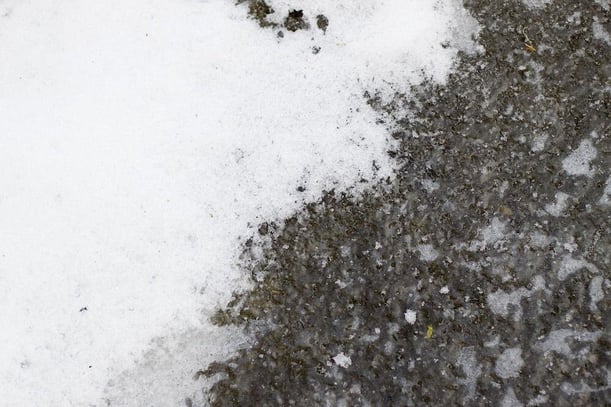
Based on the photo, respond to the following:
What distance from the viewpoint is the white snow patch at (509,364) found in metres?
1.95

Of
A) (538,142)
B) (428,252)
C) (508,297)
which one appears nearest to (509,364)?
(508,297)

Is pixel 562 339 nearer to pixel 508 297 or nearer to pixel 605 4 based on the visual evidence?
pixel 508 297

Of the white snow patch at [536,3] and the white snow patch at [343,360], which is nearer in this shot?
the white snow patch at [343,360]

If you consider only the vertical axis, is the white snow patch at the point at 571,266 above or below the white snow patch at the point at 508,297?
above

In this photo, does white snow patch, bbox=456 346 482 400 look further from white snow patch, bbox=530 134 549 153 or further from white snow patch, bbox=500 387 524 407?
white snow patch, bbox=530 134 549 153

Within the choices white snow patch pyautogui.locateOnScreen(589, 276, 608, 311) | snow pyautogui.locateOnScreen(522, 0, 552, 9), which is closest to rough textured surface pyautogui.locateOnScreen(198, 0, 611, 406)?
white snow patch pyautogui.locateOnScreen(589, 276, 608, 311)

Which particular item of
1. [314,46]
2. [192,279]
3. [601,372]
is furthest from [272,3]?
[601,372]

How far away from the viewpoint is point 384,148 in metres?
2.06

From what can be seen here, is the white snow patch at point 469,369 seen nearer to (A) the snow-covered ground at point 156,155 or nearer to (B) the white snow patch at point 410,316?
(B) the white snow patch at point 410,316

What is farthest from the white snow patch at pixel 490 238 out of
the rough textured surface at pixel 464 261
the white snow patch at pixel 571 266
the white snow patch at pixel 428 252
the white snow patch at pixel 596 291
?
the white snow patch at pixel 596 291

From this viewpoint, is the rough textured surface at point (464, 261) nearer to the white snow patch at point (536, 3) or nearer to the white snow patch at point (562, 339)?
the white snow patch at point (562, 339)

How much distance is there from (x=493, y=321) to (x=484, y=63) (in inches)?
38.5

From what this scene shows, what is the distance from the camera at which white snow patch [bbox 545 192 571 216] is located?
6.61ft

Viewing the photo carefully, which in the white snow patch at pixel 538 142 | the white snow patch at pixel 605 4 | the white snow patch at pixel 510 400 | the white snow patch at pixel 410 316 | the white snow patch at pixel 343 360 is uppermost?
the white snow patch at pixel 605 4
